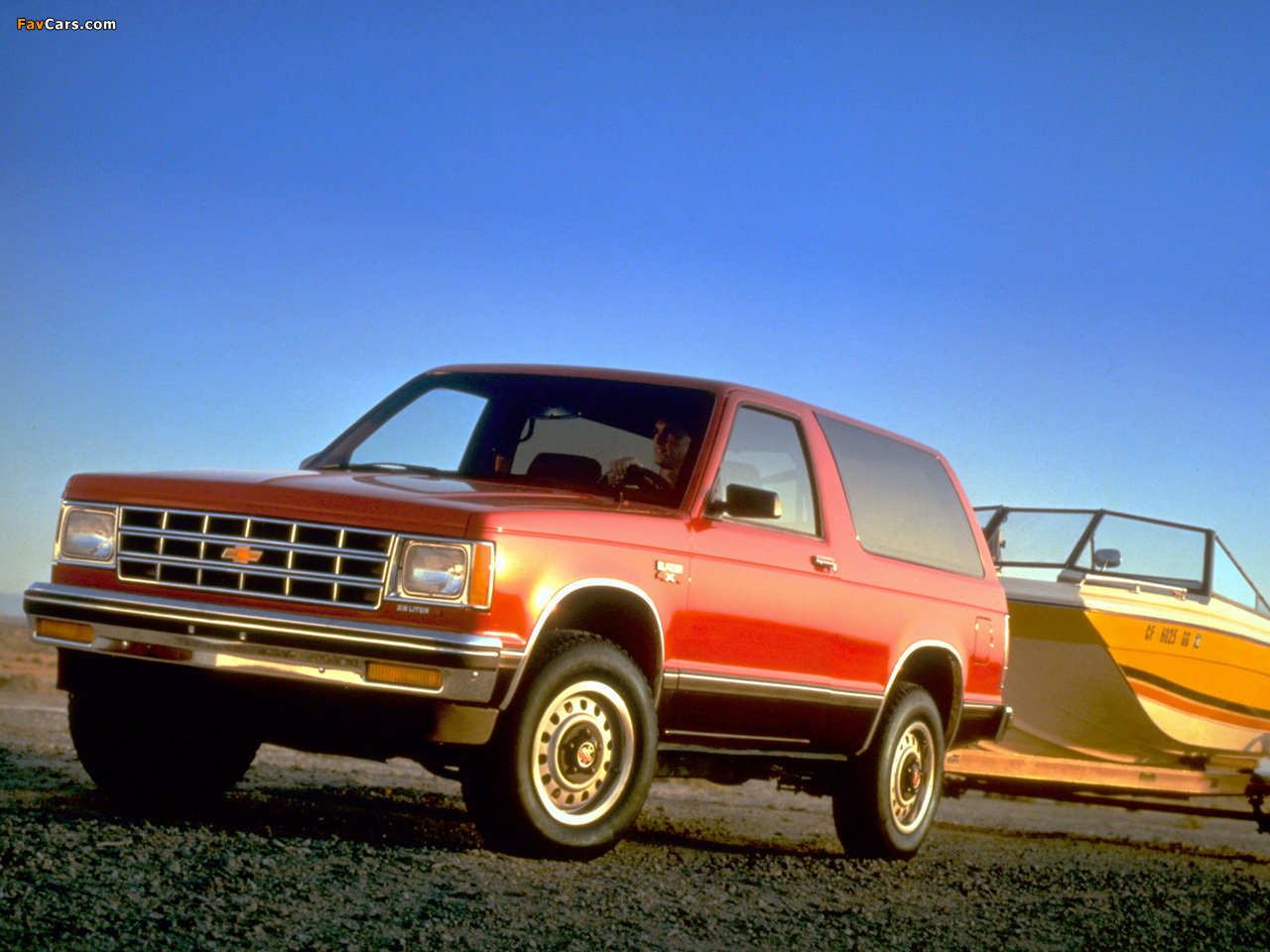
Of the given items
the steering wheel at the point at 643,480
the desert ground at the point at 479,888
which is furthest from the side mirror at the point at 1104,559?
the steering wheel at the point at 643,480

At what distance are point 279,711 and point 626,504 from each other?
1733mm

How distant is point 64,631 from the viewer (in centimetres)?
629

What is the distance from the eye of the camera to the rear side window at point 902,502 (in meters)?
8.26

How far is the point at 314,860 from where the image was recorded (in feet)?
18.2

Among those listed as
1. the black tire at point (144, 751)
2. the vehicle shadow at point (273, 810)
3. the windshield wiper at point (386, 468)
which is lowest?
the vehicle shadow at point (273, 810)

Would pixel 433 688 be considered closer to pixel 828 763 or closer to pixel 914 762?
pixel 828 763

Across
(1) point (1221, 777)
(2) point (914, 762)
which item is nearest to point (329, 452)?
(2) point (914, 762)

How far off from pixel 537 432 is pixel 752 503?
1294mm

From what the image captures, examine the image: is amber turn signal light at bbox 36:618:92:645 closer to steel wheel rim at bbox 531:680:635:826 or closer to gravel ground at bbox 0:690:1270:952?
gravel ground at bbox 0:690:1270:952

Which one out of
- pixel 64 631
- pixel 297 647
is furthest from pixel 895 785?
pixel 64 631

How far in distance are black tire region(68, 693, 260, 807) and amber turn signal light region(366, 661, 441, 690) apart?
1.00 meters

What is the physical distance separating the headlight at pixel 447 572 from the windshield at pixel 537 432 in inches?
46.8

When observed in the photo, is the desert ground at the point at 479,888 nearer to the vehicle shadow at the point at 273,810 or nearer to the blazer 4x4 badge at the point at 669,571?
the vehicle shadow at the point at 273,810

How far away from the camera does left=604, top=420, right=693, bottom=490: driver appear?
711cm
